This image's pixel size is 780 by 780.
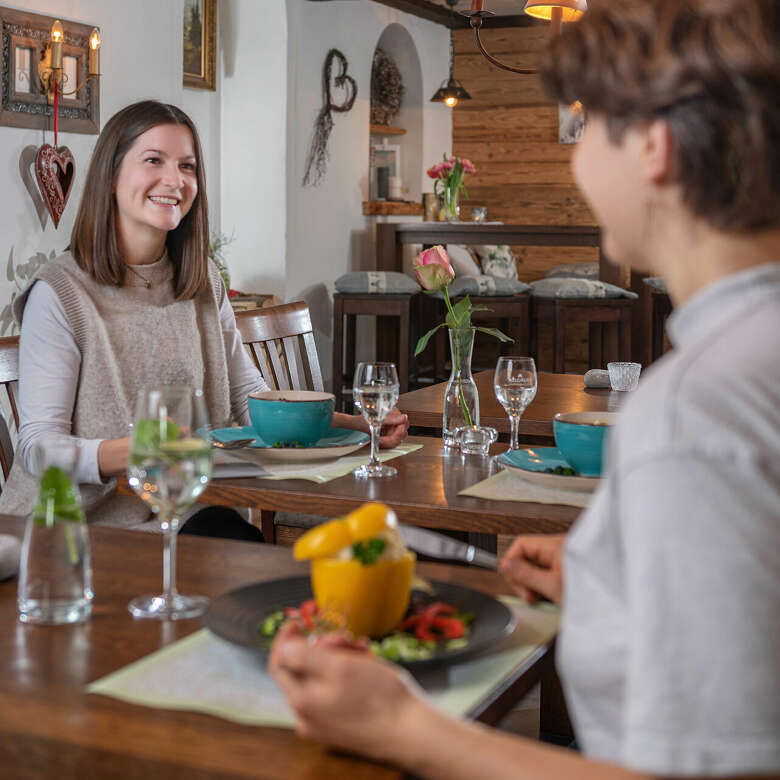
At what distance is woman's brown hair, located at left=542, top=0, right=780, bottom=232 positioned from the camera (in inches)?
28.3

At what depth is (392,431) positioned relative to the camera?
207 cm

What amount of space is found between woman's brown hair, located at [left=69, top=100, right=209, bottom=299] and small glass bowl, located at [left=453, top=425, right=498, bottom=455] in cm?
69

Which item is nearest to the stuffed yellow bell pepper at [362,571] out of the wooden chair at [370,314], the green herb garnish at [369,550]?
the green herb garnish at [369,550]

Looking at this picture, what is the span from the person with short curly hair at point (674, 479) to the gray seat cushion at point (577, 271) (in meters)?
6.95

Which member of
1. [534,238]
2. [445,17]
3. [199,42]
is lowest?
[534,238]

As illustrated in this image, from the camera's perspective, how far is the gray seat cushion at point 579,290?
621 centimetres

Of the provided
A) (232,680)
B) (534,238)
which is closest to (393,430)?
(232,680)

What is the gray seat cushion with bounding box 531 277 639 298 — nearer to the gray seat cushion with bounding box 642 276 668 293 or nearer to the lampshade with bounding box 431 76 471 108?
the gray seat cushion with bounding box 642 276 668 293

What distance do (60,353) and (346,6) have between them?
5.21 meters

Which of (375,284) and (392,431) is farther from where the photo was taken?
(375,284)

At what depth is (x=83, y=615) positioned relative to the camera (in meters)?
1.07

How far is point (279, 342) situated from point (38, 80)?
1.75 metres

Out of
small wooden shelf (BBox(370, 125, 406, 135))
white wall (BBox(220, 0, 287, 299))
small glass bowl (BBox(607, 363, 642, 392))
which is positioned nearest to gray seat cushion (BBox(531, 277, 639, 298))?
white wall (BBox(220, 0, 287, 299))

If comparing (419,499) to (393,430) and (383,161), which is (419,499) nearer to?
(393,430)
